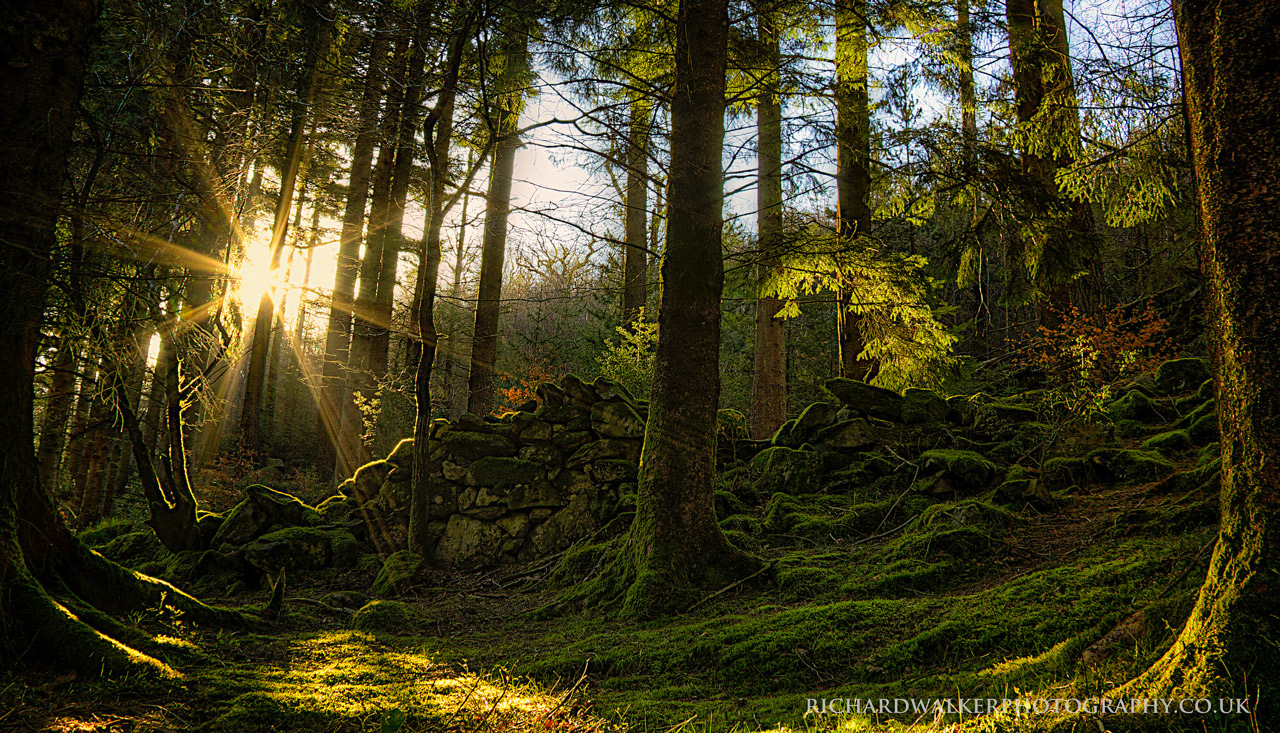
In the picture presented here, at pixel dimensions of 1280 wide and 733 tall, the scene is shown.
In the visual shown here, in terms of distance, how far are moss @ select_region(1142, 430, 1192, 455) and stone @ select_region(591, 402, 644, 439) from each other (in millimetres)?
5490

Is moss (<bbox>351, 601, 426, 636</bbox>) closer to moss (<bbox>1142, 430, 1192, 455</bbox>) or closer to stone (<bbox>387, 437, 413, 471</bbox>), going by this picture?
stone (<bbox>387, 437, 413, 471</bbox>)

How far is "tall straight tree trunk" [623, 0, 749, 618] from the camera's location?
17.0 feet

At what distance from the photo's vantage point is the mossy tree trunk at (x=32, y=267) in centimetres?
298

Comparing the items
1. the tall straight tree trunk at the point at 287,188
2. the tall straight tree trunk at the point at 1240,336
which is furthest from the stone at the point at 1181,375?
the tall straight tree trunk at the point at 287,188

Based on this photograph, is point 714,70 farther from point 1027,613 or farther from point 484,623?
point 484,623

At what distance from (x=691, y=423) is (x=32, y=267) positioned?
4.39m

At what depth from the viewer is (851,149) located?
22.2 ft

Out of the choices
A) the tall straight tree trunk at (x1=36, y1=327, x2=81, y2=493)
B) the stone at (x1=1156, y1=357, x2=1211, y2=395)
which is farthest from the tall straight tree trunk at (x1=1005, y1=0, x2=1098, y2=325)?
the tall straight tree trunk at (x1=36, y1=327, x2=81, y2=493)

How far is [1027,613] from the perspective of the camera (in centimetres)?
340

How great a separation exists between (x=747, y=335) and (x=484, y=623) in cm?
1451

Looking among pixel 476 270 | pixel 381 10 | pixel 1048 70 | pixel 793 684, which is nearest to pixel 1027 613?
pixel 793 684

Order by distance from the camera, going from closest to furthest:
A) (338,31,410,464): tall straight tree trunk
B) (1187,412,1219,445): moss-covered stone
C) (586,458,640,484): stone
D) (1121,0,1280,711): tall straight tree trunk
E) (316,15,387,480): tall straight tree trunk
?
(1121,0,1280,711): tall straight tree trunk → (1187,412,1219,445): moss-covered stone → (586,458,640,484): stone → (338,31,410,464): tall straight tree trunk → (316,15,387,480): tall straight tree trunk

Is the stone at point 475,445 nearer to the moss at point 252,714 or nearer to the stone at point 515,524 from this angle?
the stone at point 515,524

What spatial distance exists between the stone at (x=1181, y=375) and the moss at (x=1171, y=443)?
5.84 ft
